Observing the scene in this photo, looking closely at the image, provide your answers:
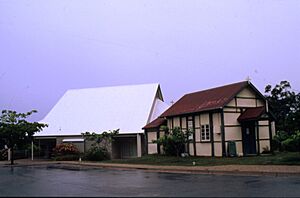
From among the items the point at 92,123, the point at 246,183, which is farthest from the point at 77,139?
the point at 246,183

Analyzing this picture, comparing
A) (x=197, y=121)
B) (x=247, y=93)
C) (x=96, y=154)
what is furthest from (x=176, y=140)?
(x=96, y=154)

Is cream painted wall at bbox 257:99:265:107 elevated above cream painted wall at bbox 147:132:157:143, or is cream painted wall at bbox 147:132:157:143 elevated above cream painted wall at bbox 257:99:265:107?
cream painted wall at bbox 257:99:265:107

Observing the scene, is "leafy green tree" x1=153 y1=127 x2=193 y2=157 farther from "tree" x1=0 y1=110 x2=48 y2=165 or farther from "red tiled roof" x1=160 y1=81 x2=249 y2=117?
"tree" x1=0 y1=110 x2=48 y2=165

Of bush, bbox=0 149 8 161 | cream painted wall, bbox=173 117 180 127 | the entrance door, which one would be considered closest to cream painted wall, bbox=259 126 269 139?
the entrance door

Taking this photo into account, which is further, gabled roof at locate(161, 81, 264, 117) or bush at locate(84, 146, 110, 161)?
bush at locate(84, 146, 110, 161)

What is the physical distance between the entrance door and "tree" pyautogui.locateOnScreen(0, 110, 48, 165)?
16024mm

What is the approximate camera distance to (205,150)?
2678 cm

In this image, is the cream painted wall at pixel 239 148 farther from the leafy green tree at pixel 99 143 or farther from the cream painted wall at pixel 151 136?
the leafy green tree at pixel 99 143

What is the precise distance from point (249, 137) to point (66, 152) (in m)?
15.5

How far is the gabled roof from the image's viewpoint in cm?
2608

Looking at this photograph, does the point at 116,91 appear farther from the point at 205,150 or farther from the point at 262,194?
the point at 262,194

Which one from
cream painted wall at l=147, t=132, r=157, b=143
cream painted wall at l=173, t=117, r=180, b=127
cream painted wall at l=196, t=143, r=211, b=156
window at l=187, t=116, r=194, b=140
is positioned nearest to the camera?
cream painted wall at l=196, t=143, r=211, b=156

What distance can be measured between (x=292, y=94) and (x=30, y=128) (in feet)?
95.5

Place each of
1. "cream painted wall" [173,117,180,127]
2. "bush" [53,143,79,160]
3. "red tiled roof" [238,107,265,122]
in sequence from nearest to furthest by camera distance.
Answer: "red tiled roof" [238,107,265,122] → "cream painted wall" [173,117,180,127] → "bush" [53,143,79,160]
